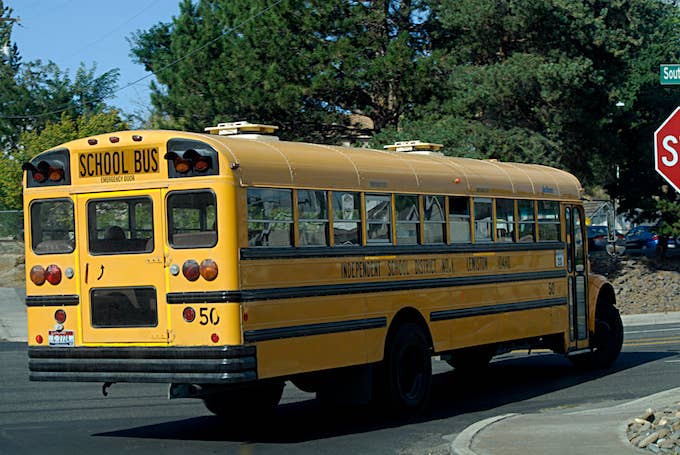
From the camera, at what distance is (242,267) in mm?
9234

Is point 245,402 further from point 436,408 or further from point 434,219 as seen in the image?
point 434,219

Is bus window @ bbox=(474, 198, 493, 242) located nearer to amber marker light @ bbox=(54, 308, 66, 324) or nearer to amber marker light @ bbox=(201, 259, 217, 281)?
amber marker light @ bbox=(201, 259, 217, 281)

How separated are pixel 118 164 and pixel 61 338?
160cm

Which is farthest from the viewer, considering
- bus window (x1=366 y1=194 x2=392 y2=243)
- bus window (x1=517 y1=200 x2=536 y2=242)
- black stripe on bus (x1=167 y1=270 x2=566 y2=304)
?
bus window (x1=517 y1=200 x2=536 y2=242)

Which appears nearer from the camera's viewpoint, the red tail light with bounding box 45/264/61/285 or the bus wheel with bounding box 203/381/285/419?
the red tail light with bounding box 45/264/61/285

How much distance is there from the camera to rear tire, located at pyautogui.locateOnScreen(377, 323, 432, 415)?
1109cm

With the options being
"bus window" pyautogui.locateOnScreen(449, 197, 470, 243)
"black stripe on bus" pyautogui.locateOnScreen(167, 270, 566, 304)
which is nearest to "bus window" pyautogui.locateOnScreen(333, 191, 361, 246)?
"black stripe on bus" pyautogui.locateOnScreen(167, 270, 566, 304)

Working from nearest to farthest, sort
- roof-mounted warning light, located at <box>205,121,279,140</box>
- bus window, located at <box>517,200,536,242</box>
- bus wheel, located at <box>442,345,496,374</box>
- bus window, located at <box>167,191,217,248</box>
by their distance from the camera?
1. bus window, located at <box>167,191,217,248</box>
2. roof-mounted warning light, located at <box>205,121,279,140</box>
3. bus window, located at <box>517,200,536,242</box>
4. bus wheel, located at <box>442,345,496,374</box>

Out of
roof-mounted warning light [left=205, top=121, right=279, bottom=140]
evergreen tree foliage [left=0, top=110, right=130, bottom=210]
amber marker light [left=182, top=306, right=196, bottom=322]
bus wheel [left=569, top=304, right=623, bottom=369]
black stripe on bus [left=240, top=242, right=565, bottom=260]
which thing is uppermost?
evergreen tree foliage [left=0, top=110, right=130, bottom=210]

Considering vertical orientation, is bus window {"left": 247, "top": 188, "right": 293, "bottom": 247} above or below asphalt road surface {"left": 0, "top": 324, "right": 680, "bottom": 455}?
above

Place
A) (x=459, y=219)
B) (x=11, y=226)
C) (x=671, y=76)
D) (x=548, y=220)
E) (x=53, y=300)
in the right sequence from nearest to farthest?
(x=53, y=300)
(x=671, y=76)
(x=459, y=219)
(x=548, y=220)
(x=11, y=226)

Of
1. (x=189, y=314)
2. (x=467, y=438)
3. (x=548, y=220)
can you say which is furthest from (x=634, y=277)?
(x=189, y=314)

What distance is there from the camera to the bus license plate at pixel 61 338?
389 inches

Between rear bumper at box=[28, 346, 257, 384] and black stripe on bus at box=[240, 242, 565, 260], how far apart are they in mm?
837
